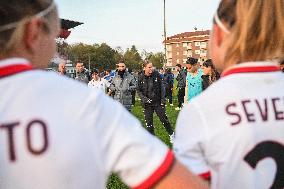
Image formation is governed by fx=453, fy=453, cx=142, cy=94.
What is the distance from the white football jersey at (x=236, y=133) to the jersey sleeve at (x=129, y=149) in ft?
1.37

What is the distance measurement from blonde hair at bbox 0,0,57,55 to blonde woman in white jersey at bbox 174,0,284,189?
2.18 ft

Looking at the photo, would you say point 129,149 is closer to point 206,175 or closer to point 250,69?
point 206,175

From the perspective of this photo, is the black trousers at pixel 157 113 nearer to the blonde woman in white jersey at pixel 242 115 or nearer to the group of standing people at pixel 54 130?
the blonde woman in white jersey at pixel 242 115

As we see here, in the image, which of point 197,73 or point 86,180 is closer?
point 86,180

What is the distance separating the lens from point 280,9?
1683mm

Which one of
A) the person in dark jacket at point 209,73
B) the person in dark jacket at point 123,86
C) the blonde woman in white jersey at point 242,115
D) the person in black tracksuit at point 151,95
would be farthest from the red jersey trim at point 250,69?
the person in dark jacket at point 123,86

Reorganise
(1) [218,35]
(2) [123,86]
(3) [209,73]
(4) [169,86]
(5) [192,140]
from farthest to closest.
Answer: (4) [169,86]
(2) [123,86]
(3) [209,73]
(1) [218,35]
(5) [192,140]

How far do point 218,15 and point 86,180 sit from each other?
0.89 meters

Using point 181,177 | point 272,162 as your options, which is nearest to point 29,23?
point 181,177

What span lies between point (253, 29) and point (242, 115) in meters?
0.32

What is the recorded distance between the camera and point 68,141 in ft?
3.90

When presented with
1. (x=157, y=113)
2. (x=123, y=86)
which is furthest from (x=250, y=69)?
(x=123, y=86)

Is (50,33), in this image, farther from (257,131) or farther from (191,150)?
(257,131)

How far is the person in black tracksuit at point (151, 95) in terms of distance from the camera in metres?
10.4
